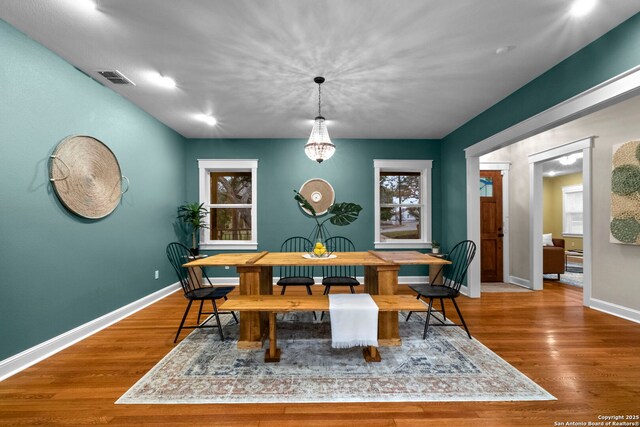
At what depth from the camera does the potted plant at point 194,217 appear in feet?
14.1

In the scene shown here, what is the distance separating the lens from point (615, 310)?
3131 mm

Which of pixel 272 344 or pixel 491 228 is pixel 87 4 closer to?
pixel 272 344

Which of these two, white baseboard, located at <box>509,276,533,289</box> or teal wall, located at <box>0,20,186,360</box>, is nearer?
teal wall, located at <box>0,20,186,360</box>

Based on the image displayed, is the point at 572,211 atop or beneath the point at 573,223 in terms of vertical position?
atop

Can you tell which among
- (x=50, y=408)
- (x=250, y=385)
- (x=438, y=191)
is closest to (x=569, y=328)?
(x=438, y=191)

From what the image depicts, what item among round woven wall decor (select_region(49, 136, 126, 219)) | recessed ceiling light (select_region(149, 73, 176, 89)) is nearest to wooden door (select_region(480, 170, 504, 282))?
recessed ceiling light (select_region(149, 73, 176, 89))

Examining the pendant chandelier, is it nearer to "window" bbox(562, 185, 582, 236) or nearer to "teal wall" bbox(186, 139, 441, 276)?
"teal wall" bbox(186, 139, 441, 276)

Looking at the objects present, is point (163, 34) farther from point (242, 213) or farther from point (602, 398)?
point (602, 398)

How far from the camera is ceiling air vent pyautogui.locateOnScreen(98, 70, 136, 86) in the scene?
262 cm

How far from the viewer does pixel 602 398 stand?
5.48ft

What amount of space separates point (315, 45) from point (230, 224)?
360cm

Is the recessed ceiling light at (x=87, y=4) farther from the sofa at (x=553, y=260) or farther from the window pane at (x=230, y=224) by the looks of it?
the sofa at (x=553, y=260)

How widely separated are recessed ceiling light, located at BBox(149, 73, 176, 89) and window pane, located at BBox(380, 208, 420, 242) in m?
3.73

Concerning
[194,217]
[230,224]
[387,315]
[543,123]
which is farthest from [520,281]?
[194,217]
